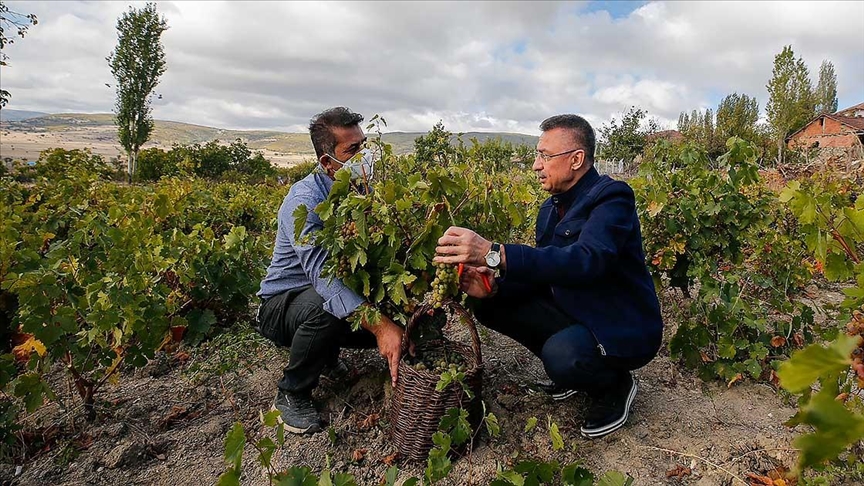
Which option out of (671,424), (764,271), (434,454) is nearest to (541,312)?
(671,424)

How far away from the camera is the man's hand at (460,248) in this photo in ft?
6.41

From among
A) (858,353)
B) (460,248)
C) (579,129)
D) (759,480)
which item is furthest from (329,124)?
(759,480)

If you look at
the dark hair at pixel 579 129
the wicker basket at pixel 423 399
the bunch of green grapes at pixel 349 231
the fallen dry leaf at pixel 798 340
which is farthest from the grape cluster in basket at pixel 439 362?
the fallen dry leaf at pixel 798 340

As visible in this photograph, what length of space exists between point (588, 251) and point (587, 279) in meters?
0.12

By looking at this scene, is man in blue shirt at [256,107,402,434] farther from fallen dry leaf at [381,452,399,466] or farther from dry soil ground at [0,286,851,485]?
fallen dry leaf at [381,452,399,466]

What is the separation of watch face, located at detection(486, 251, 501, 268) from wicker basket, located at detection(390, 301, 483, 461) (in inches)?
8.7

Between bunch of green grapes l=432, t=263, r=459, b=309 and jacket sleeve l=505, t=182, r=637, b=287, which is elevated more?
jacket sleeve l=505, t=182, r=637, b=287

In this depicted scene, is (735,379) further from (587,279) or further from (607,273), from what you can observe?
(587,279)

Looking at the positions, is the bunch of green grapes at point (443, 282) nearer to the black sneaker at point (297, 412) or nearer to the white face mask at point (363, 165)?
the white face mask at point (363, 165)

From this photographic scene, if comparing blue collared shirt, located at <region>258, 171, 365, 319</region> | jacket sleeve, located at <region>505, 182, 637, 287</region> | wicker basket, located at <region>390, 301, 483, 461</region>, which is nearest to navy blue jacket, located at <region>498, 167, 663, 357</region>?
jacket sleeve, located at <region>505, 182, 637, 287</region>

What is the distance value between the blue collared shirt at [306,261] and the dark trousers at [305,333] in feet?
0.24

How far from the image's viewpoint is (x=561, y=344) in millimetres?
2348

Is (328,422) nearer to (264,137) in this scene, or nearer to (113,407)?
(113,407)

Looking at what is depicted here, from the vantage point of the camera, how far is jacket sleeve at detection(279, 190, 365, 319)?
2250mm
